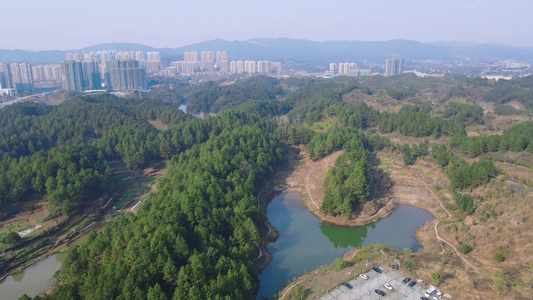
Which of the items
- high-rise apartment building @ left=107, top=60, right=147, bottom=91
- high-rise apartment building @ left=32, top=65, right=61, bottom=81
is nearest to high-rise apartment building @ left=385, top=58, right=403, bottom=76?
high-rise apartment building @ left=107, top=60, right=147, bottom=91

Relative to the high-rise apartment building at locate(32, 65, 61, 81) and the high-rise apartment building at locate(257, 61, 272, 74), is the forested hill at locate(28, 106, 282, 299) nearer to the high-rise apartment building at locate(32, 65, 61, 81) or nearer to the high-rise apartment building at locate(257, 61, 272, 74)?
the high-rise apartment building at locate(32, 65, 61, 81)

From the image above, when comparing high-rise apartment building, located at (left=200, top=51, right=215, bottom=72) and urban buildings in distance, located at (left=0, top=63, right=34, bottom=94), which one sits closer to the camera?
urban buildings in distance, located at (left=0, top=63, right=34, bottom=94)

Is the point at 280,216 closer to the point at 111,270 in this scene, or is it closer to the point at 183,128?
the point at 111,270

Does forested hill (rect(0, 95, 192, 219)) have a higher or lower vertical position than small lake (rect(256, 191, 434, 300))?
higher

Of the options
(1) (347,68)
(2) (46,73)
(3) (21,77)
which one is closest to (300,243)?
(3) (21,77)

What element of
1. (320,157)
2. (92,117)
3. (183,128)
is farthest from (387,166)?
(92,117)

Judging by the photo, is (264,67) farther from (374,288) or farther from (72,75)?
(374,288)
